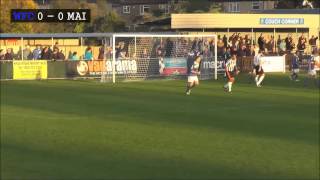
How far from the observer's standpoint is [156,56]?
4362 centimetres

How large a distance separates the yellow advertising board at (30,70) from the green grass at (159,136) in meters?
10.7

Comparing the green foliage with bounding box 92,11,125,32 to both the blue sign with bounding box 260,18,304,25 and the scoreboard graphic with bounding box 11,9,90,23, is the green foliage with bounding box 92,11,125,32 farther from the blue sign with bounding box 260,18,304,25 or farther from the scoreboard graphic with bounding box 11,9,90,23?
the scoreboard graphic with bounding box 11,9,90,23

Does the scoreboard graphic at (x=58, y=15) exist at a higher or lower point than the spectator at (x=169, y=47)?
higher

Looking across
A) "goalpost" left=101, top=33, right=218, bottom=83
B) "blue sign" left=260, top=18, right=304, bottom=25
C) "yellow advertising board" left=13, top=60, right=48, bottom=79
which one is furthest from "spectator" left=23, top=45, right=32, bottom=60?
"blue sign" left=260, top=18, right=304, bottom=25

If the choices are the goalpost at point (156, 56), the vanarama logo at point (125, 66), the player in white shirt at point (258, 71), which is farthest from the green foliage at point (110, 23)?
the player in white shirt at point (258, 71)

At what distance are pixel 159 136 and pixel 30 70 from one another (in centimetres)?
2533

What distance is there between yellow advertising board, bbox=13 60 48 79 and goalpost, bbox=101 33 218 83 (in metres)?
3.29

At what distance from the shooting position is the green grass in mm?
11969

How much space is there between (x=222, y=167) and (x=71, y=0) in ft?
202

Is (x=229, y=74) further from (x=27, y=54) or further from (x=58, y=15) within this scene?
(x=27, y=54)

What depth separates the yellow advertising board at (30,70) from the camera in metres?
40.0

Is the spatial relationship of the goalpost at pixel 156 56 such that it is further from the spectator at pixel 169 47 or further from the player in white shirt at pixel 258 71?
the player in white shirt at pixel 258 71

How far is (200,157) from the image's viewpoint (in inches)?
521

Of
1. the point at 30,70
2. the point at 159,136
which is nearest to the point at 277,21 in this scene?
the point at 30,70
